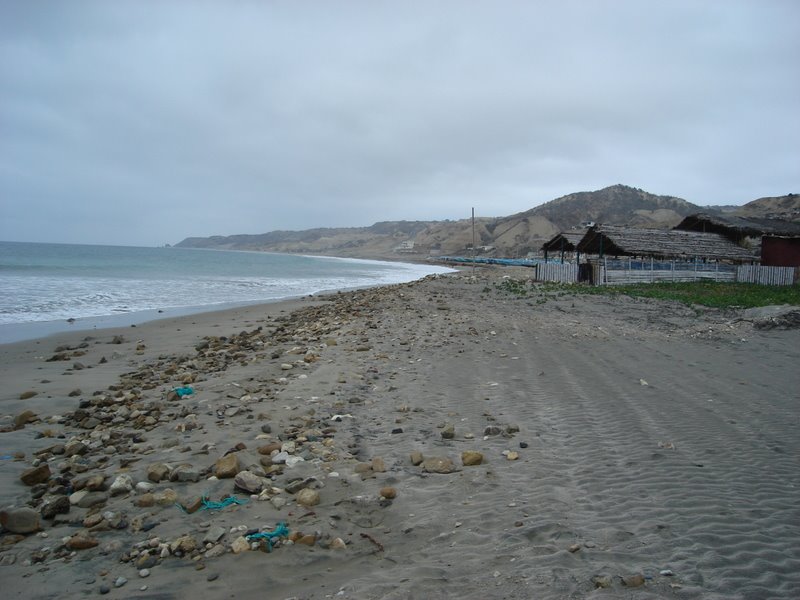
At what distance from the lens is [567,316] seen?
1341cm

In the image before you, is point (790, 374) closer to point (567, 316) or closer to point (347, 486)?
point (567, 316)

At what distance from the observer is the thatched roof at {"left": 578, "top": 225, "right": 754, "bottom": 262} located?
2602cm

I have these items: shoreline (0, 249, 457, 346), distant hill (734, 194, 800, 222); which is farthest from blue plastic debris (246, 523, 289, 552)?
distant hill (734, 194, 800, 222)

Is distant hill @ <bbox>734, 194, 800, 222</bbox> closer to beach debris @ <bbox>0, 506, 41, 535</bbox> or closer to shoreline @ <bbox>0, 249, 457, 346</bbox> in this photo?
shoreline @ <bbox>0, 249, 457, 346</bbox>

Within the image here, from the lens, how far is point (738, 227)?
1220 inches

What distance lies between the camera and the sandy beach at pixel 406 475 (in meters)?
2.90

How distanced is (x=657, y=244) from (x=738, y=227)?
869 cm

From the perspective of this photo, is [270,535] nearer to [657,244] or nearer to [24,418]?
[24,418]

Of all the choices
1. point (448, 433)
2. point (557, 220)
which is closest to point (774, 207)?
point (557, 220)

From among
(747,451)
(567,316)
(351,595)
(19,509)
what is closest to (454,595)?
(351,595)

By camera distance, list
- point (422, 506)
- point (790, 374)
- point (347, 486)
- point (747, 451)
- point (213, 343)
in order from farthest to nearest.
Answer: point (213, 343), point (790, 374), point (747, 451), point (347, 486), point (422, 506)

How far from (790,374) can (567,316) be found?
588 cm

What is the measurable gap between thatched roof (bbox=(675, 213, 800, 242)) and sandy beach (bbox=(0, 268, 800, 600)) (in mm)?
26999

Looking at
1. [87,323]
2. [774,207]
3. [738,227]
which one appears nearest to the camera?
[87,323]
